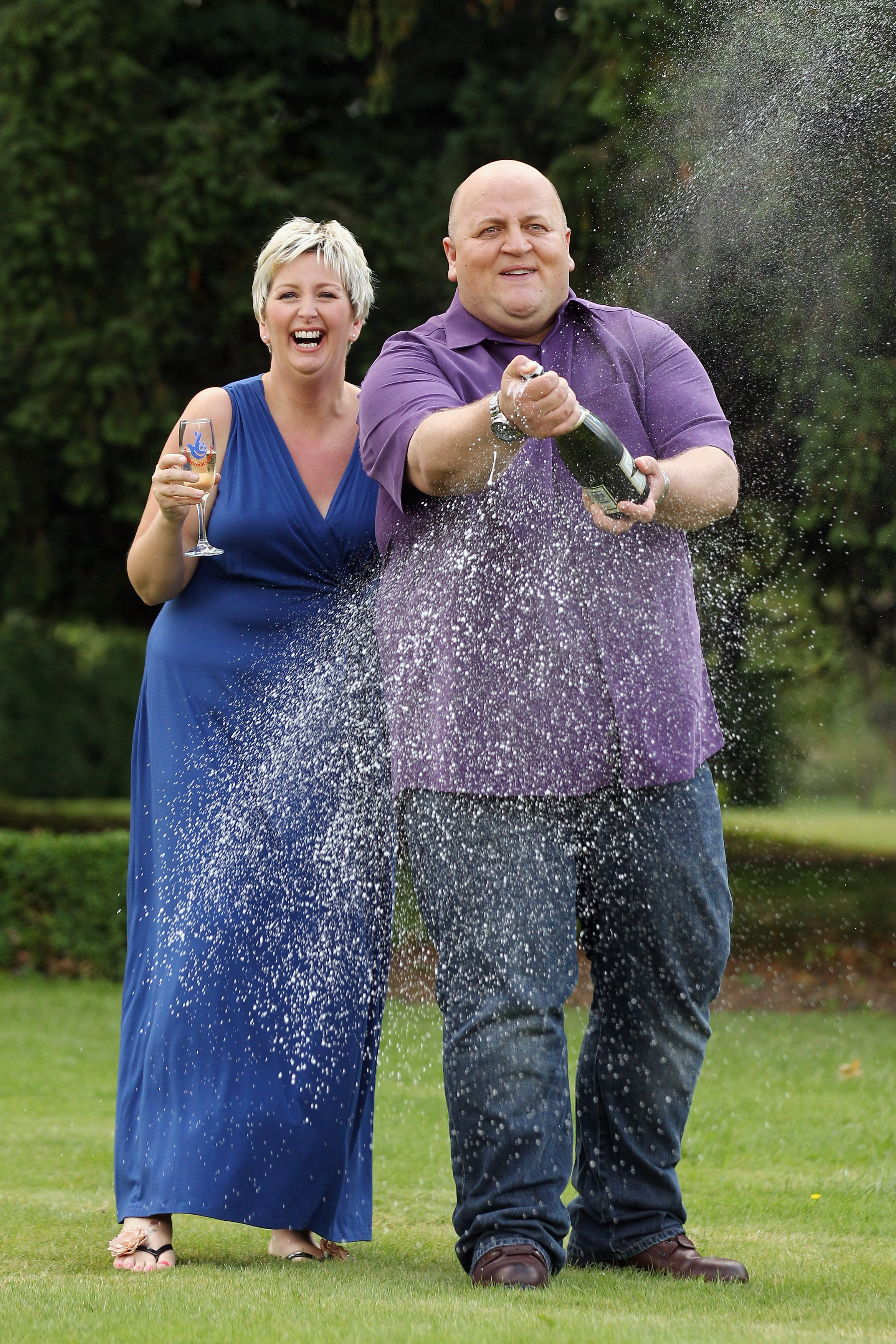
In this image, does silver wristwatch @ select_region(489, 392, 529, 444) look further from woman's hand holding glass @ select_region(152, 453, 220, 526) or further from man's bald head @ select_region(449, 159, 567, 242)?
woman's hand holding glass @ select_region(152, 453, 220, 526)

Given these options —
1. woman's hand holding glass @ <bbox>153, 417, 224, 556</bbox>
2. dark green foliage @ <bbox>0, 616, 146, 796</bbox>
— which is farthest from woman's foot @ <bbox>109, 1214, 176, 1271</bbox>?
dark green foliage @ <bbox>0, 616, 146, 796</bbox>

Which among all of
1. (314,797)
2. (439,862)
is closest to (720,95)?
(314,797)

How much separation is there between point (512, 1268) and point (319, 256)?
2.24 meters

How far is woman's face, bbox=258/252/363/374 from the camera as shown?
3.72m

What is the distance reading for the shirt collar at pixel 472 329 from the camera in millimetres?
3141

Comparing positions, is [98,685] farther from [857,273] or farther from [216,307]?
[857,273]

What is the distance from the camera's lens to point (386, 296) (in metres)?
10.0

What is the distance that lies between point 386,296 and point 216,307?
4.08 ft

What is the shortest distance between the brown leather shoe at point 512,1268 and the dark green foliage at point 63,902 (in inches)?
267

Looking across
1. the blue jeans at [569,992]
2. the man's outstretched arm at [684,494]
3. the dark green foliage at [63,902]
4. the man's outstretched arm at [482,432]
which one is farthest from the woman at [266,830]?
the dark green foliage at [63,902]

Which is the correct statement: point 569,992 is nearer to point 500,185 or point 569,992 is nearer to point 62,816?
point 500,185

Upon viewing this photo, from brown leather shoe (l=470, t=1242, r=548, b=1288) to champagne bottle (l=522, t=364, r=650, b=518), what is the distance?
1360mm

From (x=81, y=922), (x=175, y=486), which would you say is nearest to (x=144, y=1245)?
(x=175, y=486)

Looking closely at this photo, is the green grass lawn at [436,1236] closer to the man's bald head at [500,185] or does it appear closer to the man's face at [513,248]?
the man's face at [513,248]
